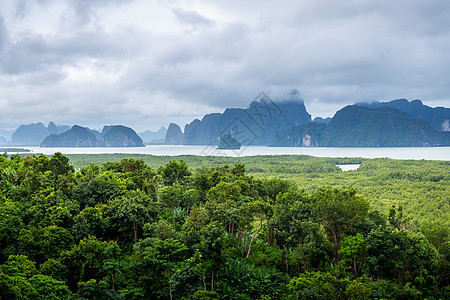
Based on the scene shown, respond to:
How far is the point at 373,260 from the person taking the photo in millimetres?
13578

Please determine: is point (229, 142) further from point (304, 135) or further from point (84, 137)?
point (84, 137)

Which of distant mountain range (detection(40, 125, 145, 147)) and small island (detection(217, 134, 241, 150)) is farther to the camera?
distant mountain range (detection(40, 125, 145, 147))

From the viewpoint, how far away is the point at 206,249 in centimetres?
1262

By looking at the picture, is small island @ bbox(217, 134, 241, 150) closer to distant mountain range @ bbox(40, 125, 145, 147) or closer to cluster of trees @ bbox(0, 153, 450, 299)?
cluster of trees @ bbox(0, 153, 450, 299)

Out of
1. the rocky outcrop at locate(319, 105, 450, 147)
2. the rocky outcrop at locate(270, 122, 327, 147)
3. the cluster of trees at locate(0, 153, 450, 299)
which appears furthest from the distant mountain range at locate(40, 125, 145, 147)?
the cluster of trees at locate(0, 153, 450, 299)

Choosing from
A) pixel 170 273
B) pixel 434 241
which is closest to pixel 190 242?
pixel 170 273

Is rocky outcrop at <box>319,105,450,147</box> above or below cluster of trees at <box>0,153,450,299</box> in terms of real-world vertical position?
above

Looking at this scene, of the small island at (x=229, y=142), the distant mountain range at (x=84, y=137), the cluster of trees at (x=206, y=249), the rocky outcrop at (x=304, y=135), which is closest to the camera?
the cluster of trees at (x=206, y=249)

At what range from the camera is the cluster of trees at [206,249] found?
38.5ft

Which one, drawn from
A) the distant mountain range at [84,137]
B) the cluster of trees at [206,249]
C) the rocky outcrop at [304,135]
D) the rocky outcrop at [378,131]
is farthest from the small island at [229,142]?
the distant mountain range at [84,137]

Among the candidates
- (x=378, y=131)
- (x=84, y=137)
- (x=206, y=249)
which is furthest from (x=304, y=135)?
(x=206, y=249)

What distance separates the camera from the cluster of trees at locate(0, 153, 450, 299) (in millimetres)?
11750

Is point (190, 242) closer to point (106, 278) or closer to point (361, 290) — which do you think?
point (106, 278)

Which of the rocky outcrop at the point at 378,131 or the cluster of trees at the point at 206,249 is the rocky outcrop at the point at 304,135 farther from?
the cluster of trees at the point at 206,249
